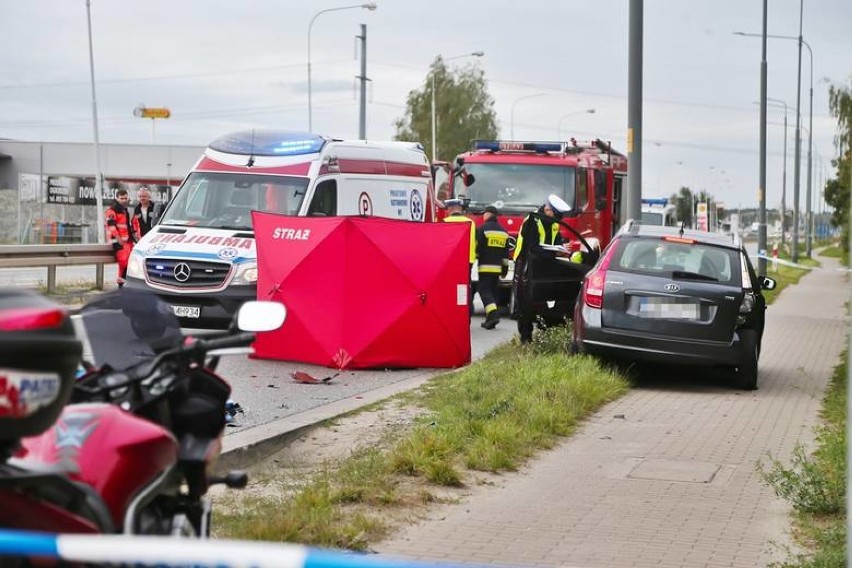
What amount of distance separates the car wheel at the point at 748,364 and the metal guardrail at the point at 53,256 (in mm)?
11795

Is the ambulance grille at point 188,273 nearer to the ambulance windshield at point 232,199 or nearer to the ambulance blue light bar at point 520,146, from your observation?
the ambulance windshield at point 232,199

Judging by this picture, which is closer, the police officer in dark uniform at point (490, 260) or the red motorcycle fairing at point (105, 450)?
the red motorcycle fairing at point (105, 450)

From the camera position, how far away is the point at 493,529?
684 centimetres

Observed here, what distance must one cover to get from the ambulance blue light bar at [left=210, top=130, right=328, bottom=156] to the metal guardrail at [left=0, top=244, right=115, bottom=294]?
4.65 metres

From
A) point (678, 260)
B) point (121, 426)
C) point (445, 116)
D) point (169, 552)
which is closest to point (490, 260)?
point (678, 260)

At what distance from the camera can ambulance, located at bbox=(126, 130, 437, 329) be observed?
51.7 ft

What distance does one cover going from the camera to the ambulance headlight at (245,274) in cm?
1565

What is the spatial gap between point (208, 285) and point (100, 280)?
8.36 meters

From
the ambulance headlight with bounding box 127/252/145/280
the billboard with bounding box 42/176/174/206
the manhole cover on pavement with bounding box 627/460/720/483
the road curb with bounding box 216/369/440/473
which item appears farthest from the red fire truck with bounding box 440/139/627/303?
the billboard with bounding box 42/176/174/206

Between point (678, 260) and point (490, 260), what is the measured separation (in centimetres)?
628

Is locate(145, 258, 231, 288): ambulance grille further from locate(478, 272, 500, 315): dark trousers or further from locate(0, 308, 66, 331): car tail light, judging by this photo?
locate(0, 308, 66, 331): car tail light

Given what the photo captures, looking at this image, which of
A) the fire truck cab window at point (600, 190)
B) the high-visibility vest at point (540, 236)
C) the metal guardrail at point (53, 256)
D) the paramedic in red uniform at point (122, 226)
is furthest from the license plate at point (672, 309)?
the fire truck cab window at point (600, 190)

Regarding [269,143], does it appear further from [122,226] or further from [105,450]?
[105,450]

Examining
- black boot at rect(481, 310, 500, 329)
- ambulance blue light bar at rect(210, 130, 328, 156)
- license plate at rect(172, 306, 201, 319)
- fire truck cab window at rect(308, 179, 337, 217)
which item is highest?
ambulance blue light bar at rect(210, 130, 328, 156)
